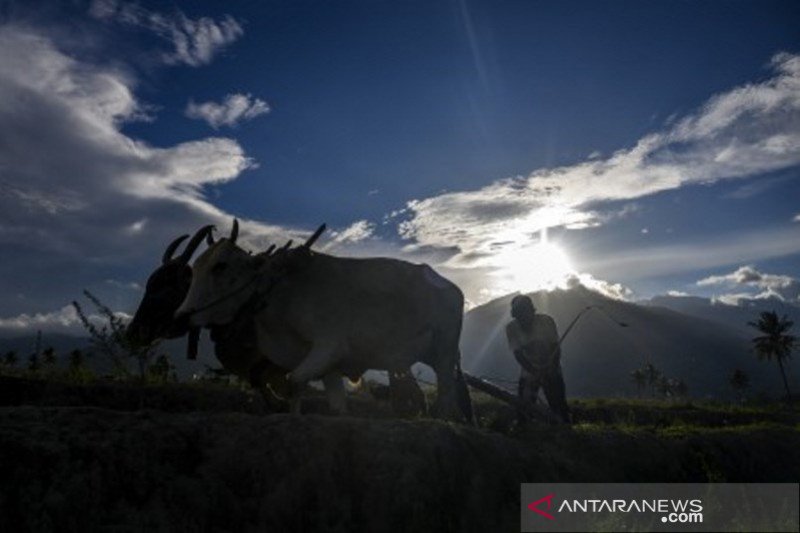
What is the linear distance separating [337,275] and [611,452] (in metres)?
3.60

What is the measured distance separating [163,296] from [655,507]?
5.62m

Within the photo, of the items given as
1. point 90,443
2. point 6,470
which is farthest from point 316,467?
point 6,470

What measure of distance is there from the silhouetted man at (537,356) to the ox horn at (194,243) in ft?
16.6

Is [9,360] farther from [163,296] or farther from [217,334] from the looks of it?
[217,334]

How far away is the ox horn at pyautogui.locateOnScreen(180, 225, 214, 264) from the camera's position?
7449 mm

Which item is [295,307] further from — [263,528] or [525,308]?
[525,308]

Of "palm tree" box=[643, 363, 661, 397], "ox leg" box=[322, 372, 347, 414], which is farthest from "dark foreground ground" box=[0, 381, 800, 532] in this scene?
"palm tree" box=[643, 363, 661, 397]

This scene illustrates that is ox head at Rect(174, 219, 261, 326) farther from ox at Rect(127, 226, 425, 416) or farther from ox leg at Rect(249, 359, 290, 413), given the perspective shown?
ox leg at Rect(249, 359, 290, 413)

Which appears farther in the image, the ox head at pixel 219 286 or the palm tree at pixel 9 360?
the palm tree at pixel 9 360

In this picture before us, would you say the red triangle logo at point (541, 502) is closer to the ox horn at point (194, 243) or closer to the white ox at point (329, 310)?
the white ox at point (329, 310)

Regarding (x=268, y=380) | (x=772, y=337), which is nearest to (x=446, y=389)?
(x=268, y=380)

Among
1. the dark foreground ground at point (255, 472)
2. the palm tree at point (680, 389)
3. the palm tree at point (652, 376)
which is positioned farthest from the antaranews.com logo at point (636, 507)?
the palm tree at point (680, 389)

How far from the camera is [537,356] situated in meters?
10.3

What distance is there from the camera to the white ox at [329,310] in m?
6.60
